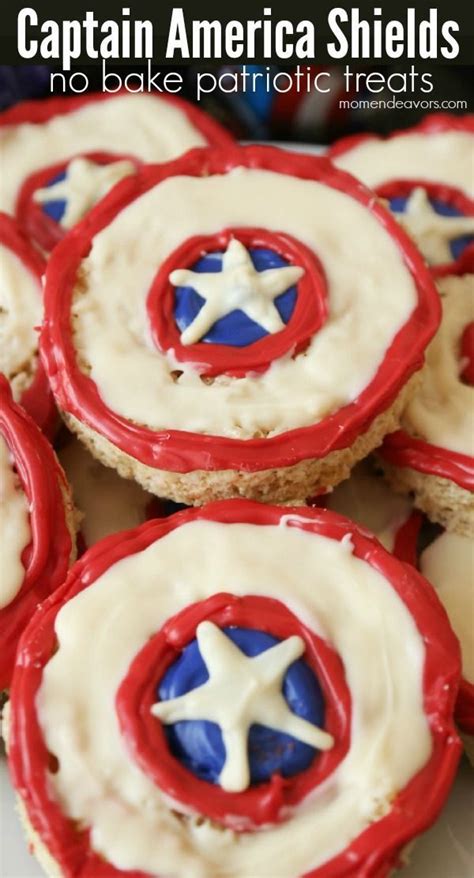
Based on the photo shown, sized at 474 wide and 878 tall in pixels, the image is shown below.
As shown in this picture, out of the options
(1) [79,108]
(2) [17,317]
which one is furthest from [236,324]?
(1) [79,108]

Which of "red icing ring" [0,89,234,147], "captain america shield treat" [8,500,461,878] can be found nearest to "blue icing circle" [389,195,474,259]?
"red icing ring" [0,89,234,147]

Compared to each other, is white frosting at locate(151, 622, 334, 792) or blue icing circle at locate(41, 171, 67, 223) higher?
blue icing circle at locate(41, 171, 67, 223)

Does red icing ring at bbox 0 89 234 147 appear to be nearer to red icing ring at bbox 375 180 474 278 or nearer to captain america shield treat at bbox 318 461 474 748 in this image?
red icing ring at bbox 375 180 474 278

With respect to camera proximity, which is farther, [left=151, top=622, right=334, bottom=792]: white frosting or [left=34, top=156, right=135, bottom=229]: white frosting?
[left=34, top=156, right=135, bottom=229]: white frosting

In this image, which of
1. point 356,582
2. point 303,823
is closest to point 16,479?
point 356,582

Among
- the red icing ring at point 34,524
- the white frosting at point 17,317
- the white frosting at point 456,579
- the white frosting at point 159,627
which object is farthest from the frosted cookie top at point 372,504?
the white frosting at point 17,317

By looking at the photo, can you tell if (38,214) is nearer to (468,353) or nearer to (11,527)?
(11,527)
